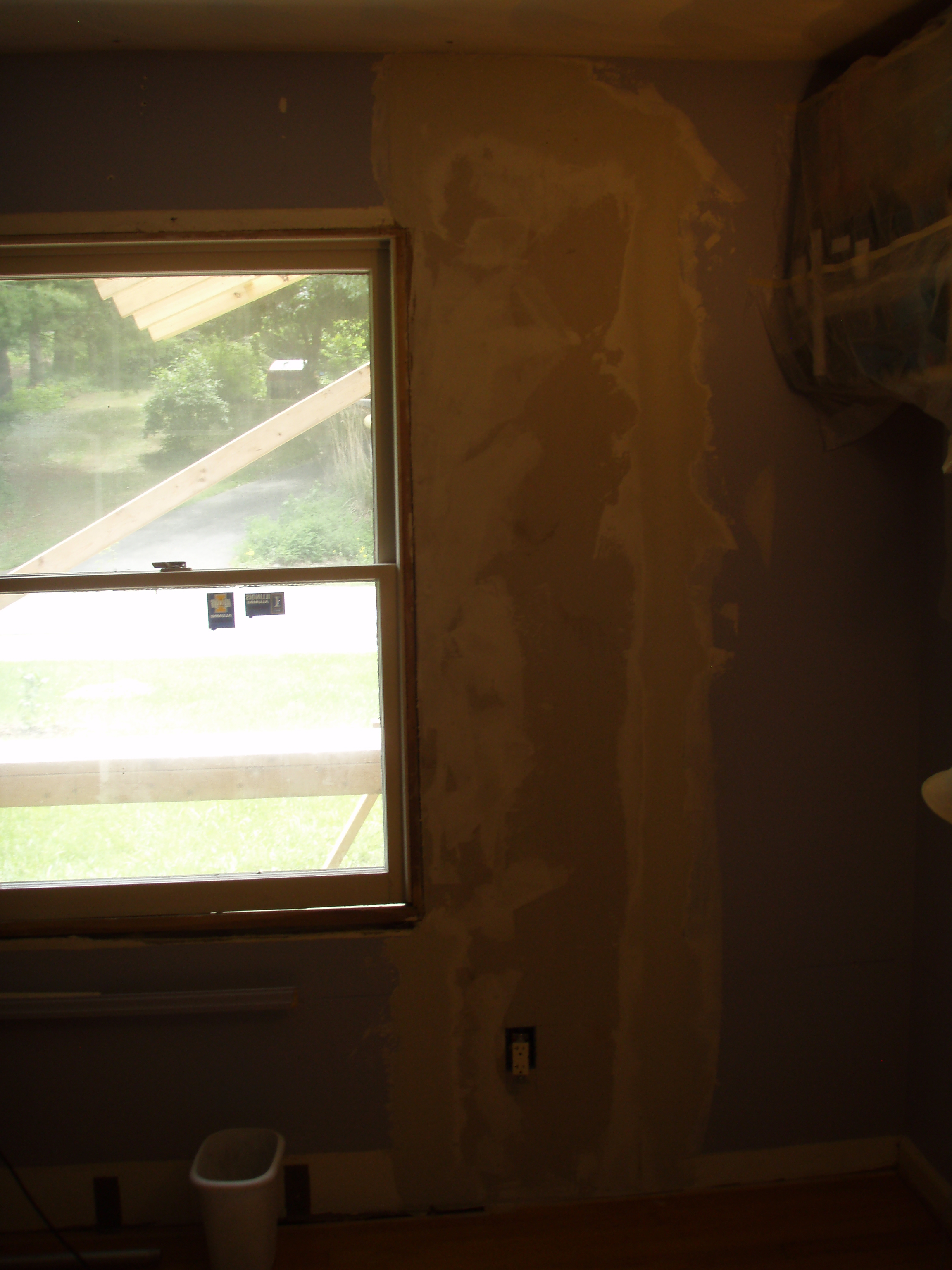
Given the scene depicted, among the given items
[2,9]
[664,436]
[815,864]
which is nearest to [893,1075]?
[815,864]

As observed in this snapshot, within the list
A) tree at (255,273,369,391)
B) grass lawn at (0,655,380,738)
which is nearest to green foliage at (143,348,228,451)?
tree at (255,273,369,391)

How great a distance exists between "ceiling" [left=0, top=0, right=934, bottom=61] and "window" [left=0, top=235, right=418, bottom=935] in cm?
42

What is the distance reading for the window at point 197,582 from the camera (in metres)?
2.08

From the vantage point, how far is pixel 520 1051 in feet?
7.07

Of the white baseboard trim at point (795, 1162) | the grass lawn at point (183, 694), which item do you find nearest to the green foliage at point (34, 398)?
the grass lawn at point (183, 694)

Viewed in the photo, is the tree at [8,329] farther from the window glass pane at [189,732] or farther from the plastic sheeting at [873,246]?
the plastic sheeting at [873,246]

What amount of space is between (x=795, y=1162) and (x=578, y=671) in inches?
56.5

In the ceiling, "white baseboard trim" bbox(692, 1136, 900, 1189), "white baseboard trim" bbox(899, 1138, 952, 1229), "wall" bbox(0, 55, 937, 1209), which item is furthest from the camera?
"white baseboard trim" bbox(692, 1136, 900, 1189)

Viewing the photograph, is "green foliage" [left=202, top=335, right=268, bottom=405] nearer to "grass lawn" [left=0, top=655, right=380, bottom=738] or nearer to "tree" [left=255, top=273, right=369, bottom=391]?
"tree" [left=255, top=273, right=369, bottom=391]

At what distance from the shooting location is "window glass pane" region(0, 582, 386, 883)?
2096mm

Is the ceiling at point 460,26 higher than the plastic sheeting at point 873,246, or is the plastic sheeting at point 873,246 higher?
the ceiling at point 460,26

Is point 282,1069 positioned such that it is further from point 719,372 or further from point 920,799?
point 719,372

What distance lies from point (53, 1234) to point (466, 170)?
2.75 m

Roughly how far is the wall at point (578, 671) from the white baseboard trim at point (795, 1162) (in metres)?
0.03
